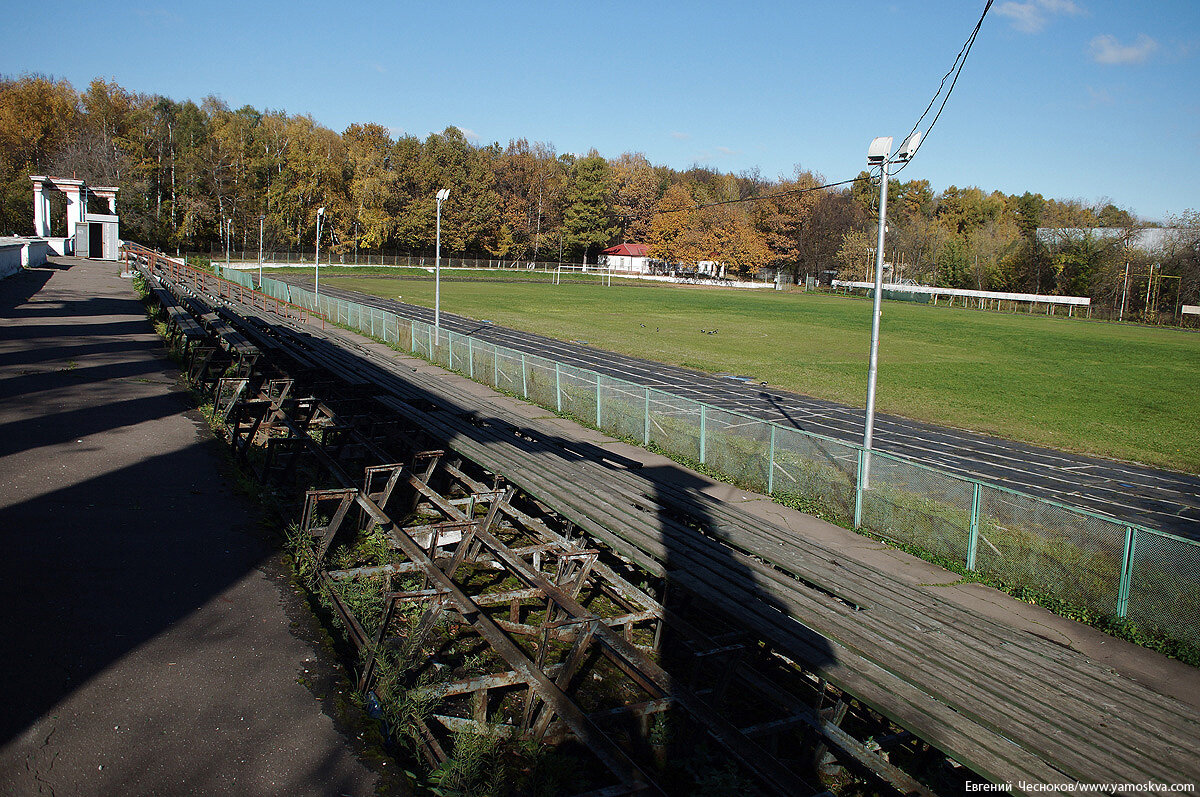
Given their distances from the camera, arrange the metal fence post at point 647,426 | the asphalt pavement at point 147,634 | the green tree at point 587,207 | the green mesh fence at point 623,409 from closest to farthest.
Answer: the asphalt pavement at point 147,634 → the metal fence post at point 647,426 → the green mesh fence at point 623,409 → the green tree at point 587,207

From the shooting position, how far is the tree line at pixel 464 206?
81.8 metres

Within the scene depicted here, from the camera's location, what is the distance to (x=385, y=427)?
1257cm

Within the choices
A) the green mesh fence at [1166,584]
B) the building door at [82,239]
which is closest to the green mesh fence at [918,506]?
the green mesh fence at [1166,584]

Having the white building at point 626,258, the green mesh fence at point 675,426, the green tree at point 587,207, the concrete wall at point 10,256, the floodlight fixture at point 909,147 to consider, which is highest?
the green tree at point 587,207

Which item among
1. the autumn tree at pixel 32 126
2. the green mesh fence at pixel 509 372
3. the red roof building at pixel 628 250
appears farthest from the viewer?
the red roof building at pixel 628 250

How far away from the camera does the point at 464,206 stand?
9850 centimetres

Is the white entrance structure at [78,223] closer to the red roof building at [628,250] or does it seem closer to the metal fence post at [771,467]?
the metal fence post at [771,467]

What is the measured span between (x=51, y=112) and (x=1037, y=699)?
106 metres

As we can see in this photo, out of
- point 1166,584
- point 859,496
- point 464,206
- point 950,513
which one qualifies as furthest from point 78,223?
point 1166,584

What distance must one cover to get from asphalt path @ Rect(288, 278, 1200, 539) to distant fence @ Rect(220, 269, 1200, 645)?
2.96 m

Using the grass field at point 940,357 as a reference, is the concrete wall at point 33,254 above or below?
above

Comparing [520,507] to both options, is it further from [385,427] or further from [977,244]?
[977,244]

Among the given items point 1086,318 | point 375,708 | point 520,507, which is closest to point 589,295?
point 1086,318

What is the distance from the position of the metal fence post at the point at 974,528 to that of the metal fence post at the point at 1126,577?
1.76 m
